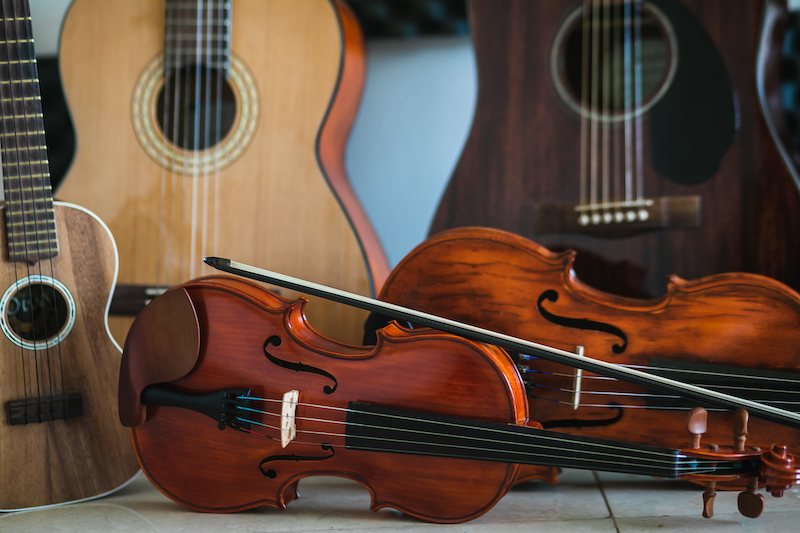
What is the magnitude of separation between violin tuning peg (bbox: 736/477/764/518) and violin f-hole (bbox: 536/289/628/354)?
0.25m

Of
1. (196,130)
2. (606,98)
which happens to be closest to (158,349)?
(196,130)

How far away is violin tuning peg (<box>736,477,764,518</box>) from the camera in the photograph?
815mm

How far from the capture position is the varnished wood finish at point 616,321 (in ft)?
3.16

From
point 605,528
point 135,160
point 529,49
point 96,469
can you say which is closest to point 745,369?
point 605,528

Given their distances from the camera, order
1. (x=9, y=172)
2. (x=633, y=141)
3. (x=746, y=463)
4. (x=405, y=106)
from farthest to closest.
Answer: (x=405, y=106) → (x=633, y=141) → (x=9, y=172) → (x=746, y=463)

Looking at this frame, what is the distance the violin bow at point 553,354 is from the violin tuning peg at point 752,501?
9 centimetres

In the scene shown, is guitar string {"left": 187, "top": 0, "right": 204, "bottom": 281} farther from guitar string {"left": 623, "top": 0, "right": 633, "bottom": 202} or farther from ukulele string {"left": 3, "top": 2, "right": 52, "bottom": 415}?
guitar string {"left": 623, "top": 0, "right": 633, "bottom": 202}

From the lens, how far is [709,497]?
83 centimetres

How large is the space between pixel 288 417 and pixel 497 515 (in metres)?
0.34

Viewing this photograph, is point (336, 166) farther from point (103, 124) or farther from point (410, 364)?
point (410, 364)

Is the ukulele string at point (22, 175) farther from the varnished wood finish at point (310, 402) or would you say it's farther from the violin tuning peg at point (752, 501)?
the violin tuning peg at point (752, 501)

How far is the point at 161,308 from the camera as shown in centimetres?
96

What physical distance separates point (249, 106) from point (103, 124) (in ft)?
1.09

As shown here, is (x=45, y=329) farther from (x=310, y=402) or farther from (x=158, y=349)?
(x=310, y=402)
